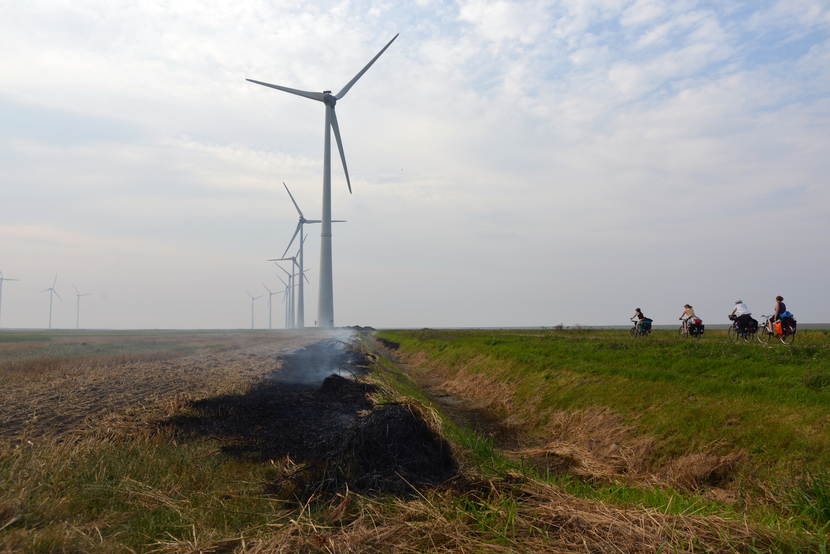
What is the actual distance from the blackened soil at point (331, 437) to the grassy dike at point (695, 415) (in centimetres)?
253

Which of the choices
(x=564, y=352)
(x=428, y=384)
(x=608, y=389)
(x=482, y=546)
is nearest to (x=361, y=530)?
(x=482, y=546)

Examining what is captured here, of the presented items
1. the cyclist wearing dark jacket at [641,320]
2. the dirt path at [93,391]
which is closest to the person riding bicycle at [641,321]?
the cyclist wearing dark jacket at [641,320]

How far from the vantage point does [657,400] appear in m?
17.4

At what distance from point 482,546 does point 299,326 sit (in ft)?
389

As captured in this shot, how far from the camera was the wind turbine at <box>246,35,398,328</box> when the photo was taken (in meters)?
71.2

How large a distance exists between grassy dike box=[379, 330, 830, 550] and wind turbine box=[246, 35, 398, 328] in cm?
5144

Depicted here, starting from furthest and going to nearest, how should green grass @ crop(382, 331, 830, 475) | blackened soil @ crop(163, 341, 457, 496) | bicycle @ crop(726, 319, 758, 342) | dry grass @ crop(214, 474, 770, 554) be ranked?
bicycle @ crop(726, 319, 758, 342), green grass @ crop(382, 331, 830, 475), blackened soil @ crop(163, 341, 457, 496), dry grass @ crop(214, 474, 770, 554)

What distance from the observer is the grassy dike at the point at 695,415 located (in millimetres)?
9820

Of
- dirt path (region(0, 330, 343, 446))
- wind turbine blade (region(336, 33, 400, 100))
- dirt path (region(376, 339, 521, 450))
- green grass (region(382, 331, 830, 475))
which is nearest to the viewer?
green grass (region(382, 331, 830, 475))

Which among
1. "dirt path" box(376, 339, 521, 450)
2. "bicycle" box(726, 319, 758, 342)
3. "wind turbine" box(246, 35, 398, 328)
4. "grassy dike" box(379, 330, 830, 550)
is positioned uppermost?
"wind turbine" box(246, 35, 398, 328)

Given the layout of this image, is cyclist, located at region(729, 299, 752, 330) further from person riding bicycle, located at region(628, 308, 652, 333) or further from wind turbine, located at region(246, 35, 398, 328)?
wind turbine, located at region(246, 35, 398, 328)

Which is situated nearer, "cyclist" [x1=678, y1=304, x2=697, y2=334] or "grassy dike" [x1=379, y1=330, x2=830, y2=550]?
"grassy dike" [x1=379, y1=330, x2=830, y2=550]

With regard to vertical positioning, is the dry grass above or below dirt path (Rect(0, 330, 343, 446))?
below

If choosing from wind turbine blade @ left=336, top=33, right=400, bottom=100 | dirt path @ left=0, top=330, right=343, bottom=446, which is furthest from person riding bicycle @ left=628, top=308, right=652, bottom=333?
wind turbine blade @ left=336, top=33, right=400, bottom=100
